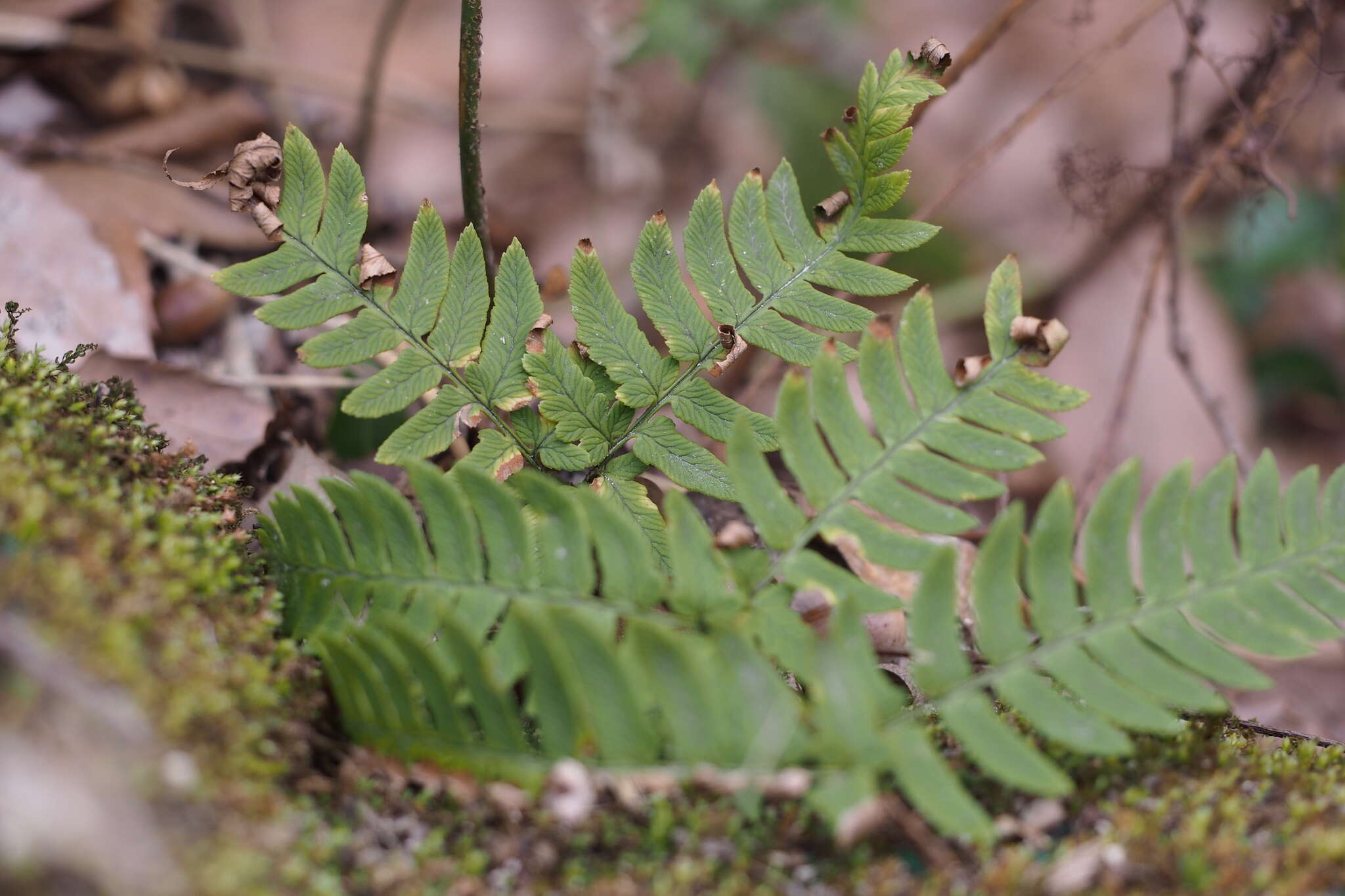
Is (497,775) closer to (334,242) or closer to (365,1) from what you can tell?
(334,242)

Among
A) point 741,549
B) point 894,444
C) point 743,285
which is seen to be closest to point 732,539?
point 741,549

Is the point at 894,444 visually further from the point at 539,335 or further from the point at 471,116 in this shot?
the point at 471,116

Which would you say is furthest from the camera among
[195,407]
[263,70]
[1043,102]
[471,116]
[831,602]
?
[263,70]

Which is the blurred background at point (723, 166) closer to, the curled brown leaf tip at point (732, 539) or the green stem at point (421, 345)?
the green stem at point (421, 345)

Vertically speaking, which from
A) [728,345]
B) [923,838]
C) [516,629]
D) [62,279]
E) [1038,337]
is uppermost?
[62,279]

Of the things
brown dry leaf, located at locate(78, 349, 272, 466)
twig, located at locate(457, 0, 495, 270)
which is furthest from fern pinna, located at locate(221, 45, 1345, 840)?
brown dry leaf, located at locate(78, 349, 272, 466)

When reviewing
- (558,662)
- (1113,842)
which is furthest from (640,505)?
(1113,842)

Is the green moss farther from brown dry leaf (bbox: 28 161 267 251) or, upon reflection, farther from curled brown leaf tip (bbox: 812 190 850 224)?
brown dry leaf (bbox: 28 161 267 251)
